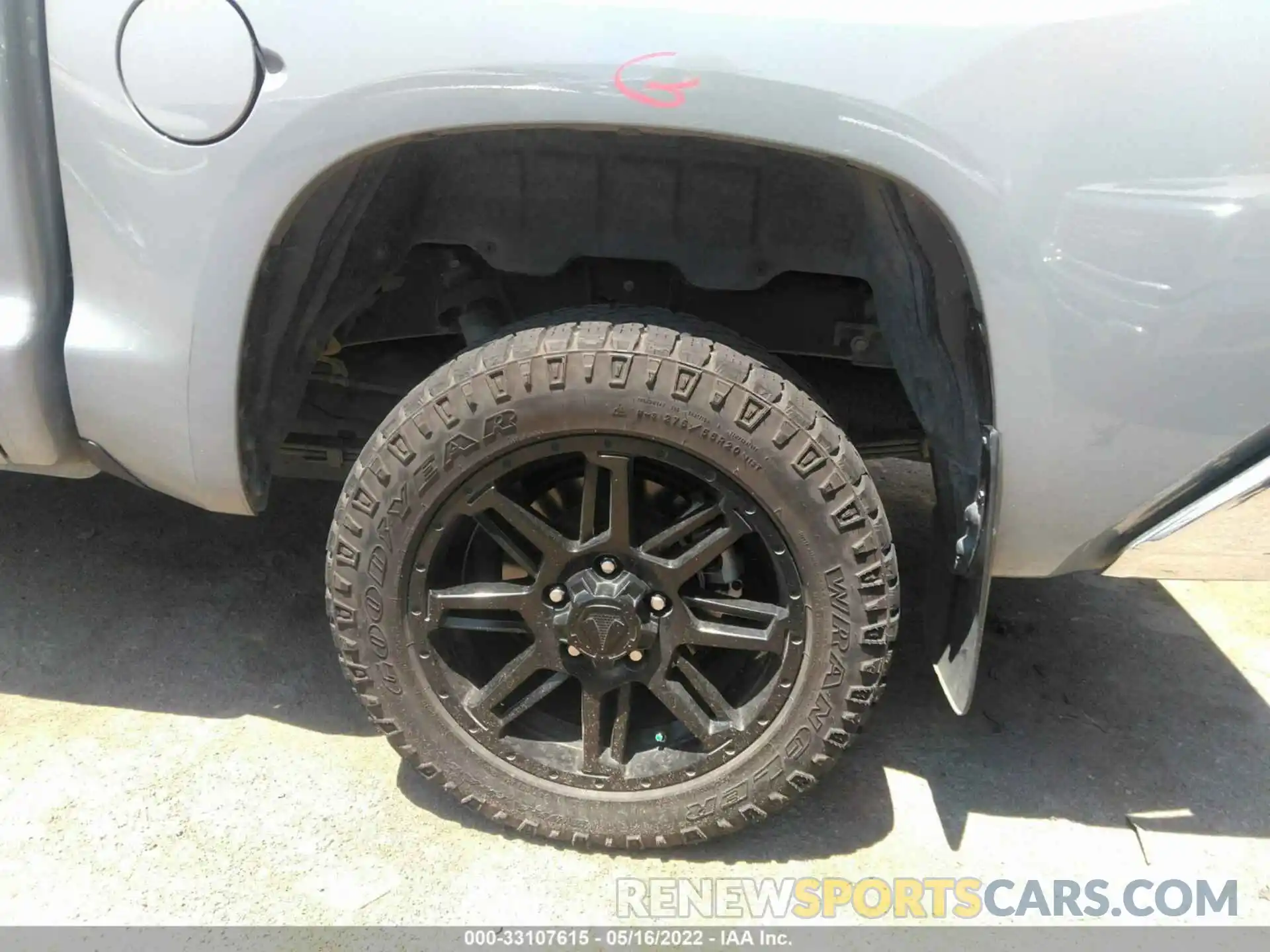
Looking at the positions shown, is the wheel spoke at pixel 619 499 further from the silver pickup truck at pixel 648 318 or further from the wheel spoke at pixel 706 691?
the wheel spoke at pixel 706 691

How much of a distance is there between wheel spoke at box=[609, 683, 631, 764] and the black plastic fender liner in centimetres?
62

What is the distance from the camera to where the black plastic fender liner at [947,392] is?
170cm

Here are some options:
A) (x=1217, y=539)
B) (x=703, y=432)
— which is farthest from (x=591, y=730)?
(x=1217, y=539)

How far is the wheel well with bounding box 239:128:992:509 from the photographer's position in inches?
71.2

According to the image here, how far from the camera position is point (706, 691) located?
193cm

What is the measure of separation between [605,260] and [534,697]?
0.94 meters

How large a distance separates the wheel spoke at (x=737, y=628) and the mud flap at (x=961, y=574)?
1.12 ft

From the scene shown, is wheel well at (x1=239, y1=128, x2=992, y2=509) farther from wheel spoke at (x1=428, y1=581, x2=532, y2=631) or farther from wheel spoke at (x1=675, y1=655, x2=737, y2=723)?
wheel spoke at (x1=675, y1=655, x2=737, y2=723)

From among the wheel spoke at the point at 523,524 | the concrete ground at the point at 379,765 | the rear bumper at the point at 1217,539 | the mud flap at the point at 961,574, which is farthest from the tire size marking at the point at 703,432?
the concrete ground at the point at 379,765

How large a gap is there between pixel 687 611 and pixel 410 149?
3.36 ft

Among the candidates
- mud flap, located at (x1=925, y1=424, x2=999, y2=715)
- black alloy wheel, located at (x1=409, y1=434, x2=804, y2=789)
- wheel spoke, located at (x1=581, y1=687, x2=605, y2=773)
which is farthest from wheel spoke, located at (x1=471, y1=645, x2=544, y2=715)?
mud flap, located at (x1=925, y1=424, x2=999, y2=715)

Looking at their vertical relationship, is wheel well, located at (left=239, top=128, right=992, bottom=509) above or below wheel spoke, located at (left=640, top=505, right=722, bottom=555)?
above
